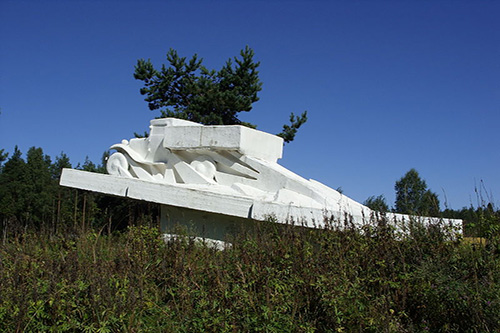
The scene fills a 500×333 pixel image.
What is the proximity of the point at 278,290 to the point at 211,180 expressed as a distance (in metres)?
4.01

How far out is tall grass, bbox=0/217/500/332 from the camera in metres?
3.38

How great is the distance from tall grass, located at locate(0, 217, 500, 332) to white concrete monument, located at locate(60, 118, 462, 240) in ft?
5.97

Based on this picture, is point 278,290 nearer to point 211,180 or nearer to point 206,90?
point 211,180

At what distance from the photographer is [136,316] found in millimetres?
3561

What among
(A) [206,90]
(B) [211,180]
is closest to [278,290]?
(B) [211,180]

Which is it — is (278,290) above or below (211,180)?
below

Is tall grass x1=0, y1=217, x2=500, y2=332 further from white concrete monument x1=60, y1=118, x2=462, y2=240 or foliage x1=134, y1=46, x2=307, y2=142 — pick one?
foliage x1=134, y1=46, x2=307, y2=142

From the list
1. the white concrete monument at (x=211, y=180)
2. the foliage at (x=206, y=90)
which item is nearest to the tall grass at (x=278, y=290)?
the white concrete monument at (x=211, y=180)

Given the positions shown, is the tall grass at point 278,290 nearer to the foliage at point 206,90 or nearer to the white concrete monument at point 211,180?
the white concrete monument at point 211,180

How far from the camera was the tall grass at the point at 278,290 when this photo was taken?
3381mm

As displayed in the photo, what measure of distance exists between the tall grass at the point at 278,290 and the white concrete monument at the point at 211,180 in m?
1.82

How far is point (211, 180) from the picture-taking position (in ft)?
25.4

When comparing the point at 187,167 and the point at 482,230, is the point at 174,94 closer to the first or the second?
the point at 187,167

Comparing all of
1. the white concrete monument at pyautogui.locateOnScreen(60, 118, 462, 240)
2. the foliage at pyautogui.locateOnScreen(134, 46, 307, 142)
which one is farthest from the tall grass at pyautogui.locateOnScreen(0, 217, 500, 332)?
the foliage at pyautogui.locateOnScreen(134, 46, 307, 142)
